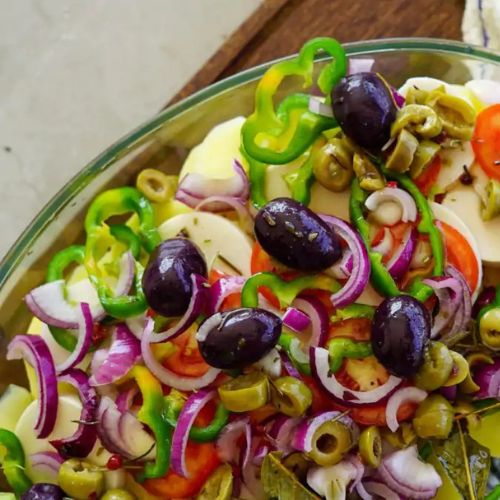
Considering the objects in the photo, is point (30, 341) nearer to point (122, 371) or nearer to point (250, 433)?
point (122, 371)

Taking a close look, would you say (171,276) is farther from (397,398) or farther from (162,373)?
(397,398)

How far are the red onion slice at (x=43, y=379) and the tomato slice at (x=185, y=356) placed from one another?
0.18m

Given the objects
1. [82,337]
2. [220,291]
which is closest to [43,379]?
[82,337]

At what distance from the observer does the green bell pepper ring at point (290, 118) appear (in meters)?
1.29

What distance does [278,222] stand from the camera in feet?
3.77

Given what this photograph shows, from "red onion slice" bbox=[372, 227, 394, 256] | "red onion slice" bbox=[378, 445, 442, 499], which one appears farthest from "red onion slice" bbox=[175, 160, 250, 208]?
"red onion slice" bbox=[378, 445, 442, 499]

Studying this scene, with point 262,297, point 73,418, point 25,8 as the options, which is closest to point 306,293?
point 262,297

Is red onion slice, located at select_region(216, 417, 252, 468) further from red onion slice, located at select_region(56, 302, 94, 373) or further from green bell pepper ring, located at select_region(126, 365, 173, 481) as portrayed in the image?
red onion slice, located at select_region(56, 302, 94, 373)

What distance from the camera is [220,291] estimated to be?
48.4 inches

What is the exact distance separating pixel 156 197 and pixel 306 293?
32 cm

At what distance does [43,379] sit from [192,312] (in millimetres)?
262

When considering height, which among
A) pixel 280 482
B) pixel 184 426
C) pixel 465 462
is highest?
pixel 184 426

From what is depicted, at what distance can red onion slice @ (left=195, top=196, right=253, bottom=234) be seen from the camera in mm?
1311

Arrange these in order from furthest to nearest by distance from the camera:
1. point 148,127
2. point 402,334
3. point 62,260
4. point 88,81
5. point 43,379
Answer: point 88,81 < point 148,127 < point 62,260 < point 43,379 < point 402,334
